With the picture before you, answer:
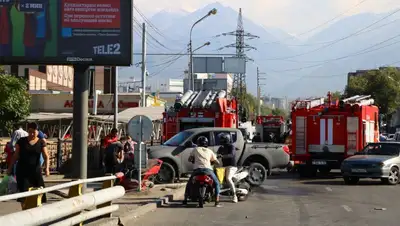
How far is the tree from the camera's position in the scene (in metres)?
21.1

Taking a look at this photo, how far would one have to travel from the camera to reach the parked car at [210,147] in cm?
2011

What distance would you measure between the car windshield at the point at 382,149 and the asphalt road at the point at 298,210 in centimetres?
271

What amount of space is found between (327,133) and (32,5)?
13.7 m

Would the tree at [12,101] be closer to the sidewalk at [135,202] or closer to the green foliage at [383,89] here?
the sidewalk at [135,202]

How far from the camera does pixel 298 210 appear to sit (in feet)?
48.0

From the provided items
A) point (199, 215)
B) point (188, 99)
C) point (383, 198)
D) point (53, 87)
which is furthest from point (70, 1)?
point (53, 87)

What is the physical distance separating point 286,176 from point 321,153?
1.76 m

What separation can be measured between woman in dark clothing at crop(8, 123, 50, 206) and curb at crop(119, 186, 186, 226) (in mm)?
1637

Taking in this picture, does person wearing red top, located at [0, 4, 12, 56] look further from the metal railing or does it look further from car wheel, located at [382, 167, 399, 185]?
car wheel, located at [382, 167, 399, 185]

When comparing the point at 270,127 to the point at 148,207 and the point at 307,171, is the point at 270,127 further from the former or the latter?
the point at 148,207

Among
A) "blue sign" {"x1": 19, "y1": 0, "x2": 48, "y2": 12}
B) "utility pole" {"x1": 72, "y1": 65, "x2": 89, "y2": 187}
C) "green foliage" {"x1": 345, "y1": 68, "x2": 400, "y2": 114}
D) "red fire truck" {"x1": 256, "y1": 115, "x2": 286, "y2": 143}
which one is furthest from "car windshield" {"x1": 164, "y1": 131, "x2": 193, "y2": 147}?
"green foliage" {"x1": 345, "y1": 68, "x2": 400, "y2": 114}

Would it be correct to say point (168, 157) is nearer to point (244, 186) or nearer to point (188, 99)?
point (244, 186)

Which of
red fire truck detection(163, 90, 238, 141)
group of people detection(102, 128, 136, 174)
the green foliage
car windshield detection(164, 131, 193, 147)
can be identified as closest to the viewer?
group of people detection(102, 128, 136, 174)

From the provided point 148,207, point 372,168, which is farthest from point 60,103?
point 148,207
